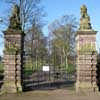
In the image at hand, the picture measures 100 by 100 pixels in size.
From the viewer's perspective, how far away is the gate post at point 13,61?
9797mm

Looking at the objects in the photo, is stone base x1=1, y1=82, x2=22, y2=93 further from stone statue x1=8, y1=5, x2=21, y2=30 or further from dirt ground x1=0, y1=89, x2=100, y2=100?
stone statue x1=8, y1=5, x2=21, y2=30

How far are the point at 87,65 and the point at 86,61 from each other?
238mm

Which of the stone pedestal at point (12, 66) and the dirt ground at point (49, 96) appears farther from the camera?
the stone pedestal at point (12, 66)

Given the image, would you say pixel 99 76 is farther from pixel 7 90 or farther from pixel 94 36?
pixel 7 90

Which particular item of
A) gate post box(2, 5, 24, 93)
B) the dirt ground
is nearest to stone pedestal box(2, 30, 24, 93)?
gate post box(2, 5, 24, 93)

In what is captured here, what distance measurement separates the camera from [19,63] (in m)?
9.84

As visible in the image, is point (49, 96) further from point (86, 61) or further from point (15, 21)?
point (15, 21)

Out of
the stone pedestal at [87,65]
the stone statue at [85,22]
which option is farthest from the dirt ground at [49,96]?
the stone statue at [85,22]

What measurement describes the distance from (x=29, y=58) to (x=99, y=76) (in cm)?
452

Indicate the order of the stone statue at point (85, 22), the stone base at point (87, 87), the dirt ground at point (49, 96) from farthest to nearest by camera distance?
the stone statue at point (85, 22) < the stone base at point (87, 87) < the dirt ground at point (49, 96)

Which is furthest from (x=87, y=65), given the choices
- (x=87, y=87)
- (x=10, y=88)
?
(x=10, y=88)

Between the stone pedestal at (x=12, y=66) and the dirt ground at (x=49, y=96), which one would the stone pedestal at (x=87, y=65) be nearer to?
the dirt ground at (x=49, y=96)

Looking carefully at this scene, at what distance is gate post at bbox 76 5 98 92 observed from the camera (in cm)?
983

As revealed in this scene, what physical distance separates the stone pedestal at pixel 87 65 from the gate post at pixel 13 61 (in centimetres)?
342
